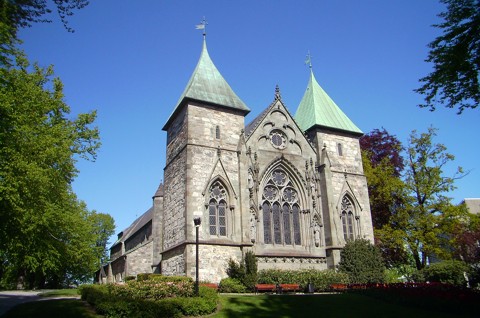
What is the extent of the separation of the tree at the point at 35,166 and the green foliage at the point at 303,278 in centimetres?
1149

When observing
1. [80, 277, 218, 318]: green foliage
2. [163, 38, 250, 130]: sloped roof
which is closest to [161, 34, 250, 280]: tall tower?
[163, 38, 250, 130]: sloped roof

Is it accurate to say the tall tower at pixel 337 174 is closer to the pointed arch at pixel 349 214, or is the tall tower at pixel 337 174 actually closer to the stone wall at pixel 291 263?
the pointed arch at pixel 349 214

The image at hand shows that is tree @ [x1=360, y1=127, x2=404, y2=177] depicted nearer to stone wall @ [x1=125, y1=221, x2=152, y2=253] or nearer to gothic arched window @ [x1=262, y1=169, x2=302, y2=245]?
gothic arched window @ [x1=262, y1=169, x2=302, y2=245]

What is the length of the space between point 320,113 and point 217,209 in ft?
39.9

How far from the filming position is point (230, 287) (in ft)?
70.0

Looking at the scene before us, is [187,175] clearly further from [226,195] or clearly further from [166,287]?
[166,287]

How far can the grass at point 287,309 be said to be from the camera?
14164 millimetres

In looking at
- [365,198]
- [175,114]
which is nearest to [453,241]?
[365,198]

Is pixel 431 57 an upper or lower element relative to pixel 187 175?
upper

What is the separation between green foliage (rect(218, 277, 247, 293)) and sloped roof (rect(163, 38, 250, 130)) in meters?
11.5

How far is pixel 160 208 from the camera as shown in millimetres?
30906

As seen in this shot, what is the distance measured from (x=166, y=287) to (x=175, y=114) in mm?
14257

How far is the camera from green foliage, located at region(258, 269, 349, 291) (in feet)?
74.9

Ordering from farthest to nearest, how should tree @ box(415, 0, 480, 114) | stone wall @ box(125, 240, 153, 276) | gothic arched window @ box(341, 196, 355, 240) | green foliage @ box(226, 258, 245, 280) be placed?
stone wall @ box(125, 240, 153, 276) < gothic arched window @ box(341, 196, 355, 240) < green foliage @ box(226, 258, 245, 280) < tree @ box(415, 0, 480, 114)
